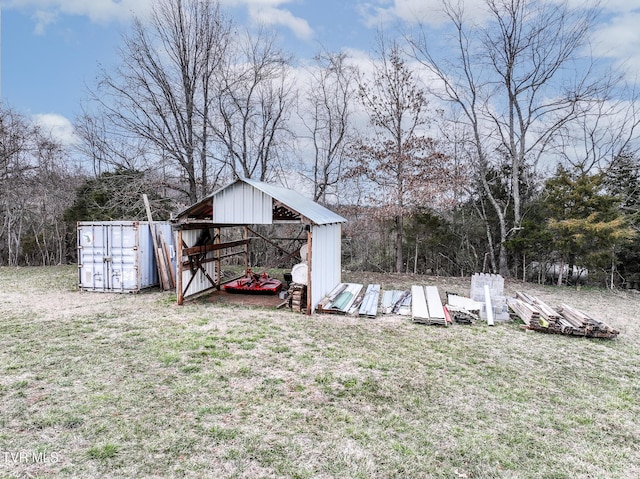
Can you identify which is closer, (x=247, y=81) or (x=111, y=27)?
(x=111, y=27)

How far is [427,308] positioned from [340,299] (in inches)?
83.0

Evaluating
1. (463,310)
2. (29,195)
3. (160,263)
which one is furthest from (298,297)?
(29,195)

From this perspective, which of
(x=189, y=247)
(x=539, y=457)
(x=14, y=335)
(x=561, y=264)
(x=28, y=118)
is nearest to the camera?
(x=539, y=457)

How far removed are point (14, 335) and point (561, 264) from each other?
14.7 m

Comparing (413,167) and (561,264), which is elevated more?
(413,167)

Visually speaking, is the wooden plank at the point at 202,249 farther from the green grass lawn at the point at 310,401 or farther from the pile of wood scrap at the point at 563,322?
the pile of wood scrap at the point at 563,322

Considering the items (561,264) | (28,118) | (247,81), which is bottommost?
(561,264)

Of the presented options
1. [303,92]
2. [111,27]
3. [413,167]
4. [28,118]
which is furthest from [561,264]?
[28,118]

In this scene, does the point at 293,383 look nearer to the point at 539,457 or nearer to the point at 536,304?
the point at 539,457

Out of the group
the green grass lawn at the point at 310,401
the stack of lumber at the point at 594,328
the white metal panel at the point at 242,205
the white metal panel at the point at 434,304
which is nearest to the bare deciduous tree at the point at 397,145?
the white metal panel at the point at 434,304

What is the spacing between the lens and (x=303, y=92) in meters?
14.7

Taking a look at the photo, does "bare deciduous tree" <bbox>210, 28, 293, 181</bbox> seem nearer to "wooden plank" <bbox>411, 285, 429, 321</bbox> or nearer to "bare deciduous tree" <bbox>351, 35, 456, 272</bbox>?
"bare deciduous tree" <bbox>351, 35, 456, 272</bbox>

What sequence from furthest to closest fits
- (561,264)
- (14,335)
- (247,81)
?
(247,81) < (561,264) < (14,335)

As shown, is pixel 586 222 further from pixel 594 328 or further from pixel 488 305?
pixel 488 305
